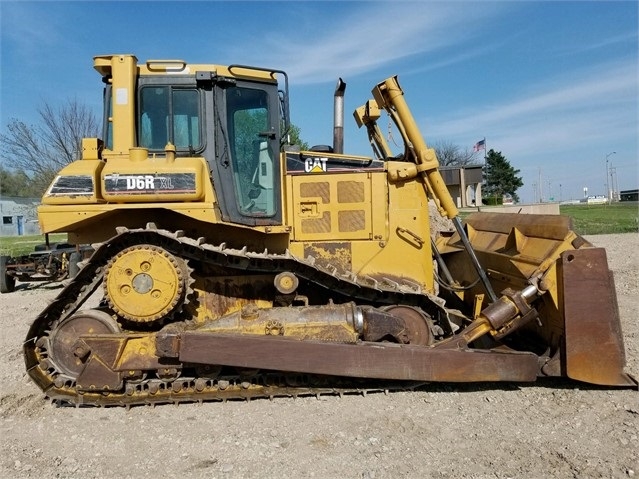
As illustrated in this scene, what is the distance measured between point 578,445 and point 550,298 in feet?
4.38

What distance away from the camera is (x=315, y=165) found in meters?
5.36

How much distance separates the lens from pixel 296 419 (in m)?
4.21

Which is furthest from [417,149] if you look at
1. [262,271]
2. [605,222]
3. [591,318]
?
[605,222]

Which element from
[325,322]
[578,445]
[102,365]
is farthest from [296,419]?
[578,445]

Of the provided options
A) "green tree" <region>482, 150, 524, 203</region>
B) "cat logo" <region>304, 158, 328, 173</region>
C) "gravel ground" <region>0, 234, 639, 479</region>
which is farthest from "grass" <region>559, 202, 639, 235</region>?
"green tree" <region>482, 150, 524, 203</region>

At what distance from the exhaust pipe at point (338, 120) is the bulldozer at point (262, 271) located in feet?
2.27

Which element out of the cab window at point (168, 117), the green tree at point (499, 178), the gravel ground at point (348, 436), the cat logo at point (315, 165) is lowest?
the gravel ground at point (348, 436)

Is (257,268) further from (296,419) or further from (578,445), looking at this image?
(578,445)

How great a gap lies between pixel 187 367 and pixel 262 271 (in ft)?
3.84

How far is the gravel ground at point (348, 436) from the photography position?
136 inches

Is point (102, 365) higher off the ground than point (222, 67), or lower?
lower

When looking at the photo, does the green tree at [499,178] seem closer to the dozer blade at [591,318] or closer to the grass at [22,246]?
the grass at [22,246]

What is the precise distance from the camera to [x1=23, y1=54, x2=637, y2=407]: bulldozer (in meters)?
4.36

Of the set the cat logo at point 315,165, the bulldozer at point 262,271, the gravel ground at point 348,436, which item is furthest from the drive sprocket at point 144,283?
the cat logo at point 315,165
